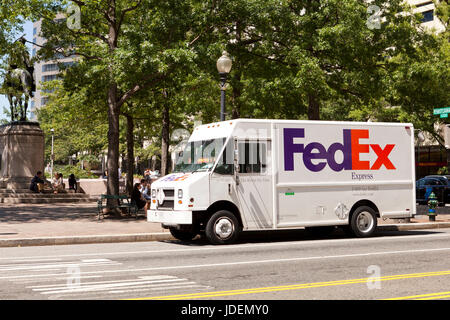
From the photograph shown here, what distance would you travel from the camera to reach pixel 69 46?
73.5 ft

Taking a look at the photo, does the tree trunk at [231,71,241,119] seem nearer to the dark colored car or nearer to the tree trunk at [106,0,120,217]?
the tree trunk at [106,0,120,217]

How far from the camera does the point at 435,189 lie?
30.1m

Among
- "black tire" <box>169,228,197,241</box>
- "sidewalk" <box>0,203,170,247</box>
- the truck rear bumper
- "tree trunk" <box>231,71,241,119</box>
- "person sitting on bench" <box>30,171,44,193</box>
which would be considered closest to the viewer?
the truck rear bumper

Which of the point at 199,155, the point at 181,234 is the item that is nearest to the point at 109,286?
the point at 199,155

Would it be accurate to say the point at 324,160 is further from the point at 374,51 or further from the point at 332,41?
the point at 374,51

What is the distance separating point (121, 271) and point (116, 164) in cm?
1139

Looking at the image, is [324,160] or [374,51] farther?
[374,51]

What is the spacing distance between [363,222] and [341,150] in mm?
2143

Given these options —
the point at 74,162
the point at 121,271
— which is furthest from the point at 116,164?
the point at 74,162

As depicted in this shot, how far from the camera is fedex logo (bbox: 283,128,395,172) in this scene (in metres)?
14.7

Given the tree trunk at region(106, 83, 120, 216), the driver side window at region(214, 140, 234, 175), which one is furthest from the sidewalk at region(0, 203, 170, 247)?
the driver side window at region(214, 140, 234, 175)

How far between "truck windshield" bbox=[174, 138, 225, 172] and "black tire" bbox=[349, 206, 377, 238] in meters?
4.35

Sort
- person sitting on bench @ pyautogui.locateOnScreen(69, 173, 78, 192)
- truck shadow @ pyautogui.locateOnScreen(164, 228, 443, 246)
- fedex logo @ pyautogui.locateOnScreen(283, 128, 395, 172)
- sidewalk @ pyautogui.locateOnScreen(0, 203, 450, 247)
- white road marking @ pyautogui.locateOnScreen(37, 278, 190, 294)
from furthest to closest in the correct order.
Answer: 1. person sitting on bench @ pyautogui.locateOnScreen(69, 173, 78, 192)
2. truck shadow @ pyautogui.locateOnScreen(164, 228, 443, 246)
3. fedex logo @ pyautogui.locateOnScreen(283, 128, 395, 172)
4. sidewalk @ pyautogui.locateOnScreen(0, 203, 450, 247)
5. white road marking @ pyautogui.locateOnScreen(37, 278, 190, 294)

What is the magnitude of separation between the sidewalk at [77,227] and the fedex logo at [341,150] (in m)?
2.95
